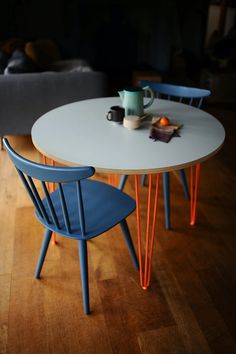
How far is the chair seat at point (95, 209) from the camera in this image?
128cm

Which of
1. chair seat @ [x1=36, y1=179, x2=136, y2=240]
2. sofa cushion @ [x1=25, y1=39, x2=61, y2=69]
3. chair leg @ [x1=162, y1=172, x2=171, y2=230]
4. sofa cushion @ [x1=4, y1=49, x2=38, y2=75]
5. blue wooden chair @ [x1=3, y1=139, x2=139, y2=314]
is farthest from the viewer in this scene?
sofa cushion @ [x1=25, y1=39, x2=61, y2=69]

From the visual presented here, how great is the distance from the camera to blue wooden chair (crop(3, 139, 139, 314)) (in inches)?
43.3

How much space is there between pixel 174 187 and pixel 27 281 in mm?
1169

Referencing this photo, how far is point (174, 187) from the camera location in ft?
7.52

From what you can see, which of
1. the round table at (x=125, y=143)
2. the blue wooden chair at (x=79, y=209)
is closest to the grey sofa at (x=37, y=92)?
the round table at (x=125, y=143)

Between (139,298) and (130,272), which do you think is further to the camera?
(130,272)

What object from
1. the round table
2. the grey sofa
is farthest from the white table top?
the grey sofa

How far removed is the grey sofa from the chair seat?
4.07 feet

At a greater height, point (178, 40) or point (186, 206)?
point (178, 40)

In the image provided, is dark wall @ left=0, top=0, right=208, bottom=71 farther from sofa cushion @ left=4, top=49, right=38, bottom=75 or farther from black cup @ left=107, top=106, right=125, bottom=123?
black cup @ left=107, top=106, right=125, bottom=123

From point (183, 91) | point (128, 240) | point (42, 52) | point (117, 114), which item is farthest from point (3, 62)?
point (128, 240)

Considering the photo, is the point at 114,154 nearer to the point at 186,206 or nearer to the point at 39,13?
the point at 186,206

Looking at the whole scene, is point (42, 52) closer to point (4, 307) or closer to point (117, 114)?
point (117, 114)

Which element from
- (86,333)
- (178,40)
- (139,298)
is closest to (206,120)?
(139,298)
